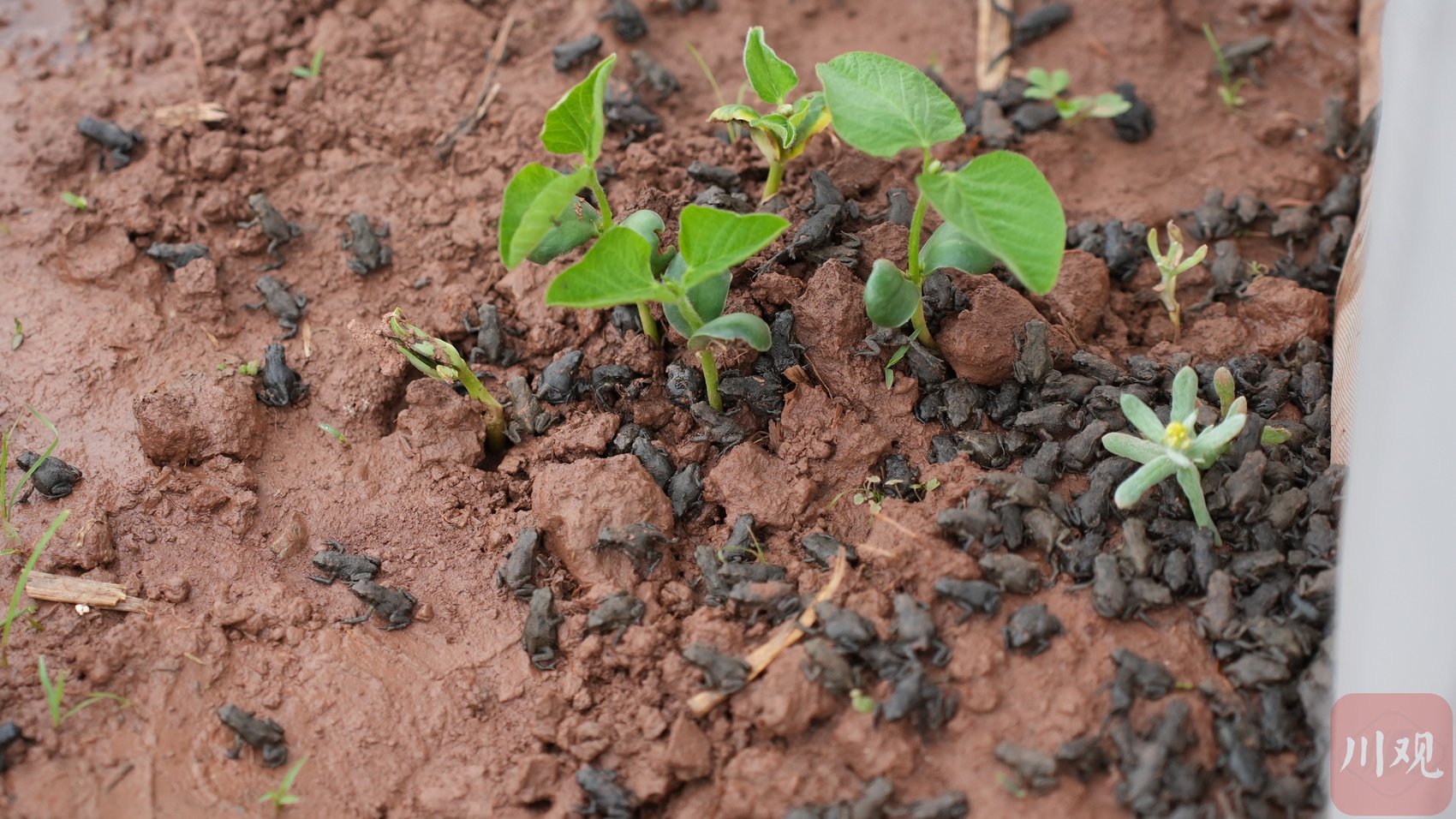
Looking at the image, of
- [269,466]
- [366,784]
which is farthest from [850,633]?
[269,466]

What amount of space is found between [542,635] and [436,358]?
2.37 feet

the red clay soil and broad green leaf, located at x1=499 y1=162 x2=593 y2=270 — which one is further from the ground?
broad green leaf, located at x1=499 y1=162 x2=593 y2=270

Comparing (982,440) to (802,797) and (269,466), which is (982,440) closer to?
(802,797)

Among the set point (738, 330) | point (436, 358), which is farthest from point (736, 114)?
point (436, 358)

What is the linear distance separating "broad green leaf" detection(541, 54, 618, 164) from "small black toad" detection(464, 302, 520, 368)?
0.54 metres

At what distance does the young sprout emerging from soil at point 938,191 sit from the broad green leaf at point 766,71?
23 cm

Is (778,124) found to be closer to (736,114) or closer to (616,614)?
(736,114)

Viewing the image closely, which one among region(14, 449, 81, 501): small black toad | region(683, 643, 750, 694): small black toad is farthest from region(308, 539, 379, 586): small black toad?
region(683, 643, 750, 694): small black toad

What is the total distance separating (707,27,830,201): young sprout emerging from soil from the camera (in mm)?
2236

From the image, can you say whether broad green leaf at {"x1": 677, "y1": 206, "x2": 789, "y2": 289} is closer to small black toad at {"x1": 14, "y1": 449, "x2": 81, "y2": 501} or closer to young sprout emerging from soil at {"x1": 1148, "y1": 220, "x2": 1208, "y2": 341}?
young sprout emerging from soil at {"x1": 1148, "y1": 220, "x2": 1208, "y2": 341}

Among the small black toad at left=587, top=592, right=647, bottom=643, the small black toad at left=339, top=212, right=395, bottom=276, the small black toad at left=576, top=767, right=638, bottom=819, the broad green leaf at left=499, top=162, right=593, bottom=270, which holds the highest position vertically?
the broad green leaf at left=499, top=162, right=593, bottom=270

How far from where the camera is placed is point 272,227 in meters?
2.67

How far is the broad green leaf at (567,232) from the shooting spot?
6.95 feet

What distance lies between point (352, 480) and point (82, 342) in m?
0.83
